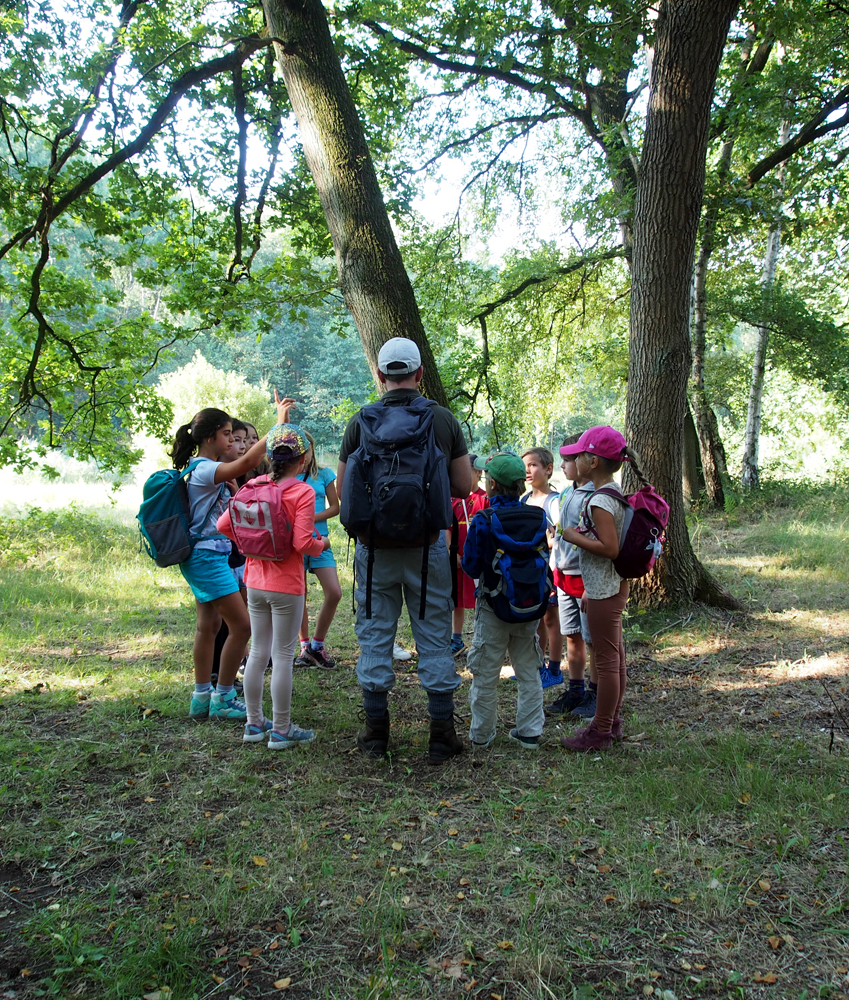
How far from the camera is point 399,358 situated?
363 cm

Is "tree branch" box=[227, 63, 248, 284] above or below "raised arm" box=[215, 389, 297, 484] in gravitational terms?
above

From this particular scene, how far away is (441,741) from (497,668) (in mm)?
492

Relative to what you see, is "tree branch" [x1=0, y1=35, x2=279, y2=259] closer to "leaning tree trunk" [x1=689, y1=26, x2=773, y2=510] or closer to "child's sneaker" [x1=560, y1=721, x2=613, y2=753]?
"child's sneaker" [x1=560, y1=721, x2=613, y2=753]

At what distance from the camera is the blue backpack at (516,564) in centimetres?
358

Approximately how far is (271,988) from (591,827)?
1.50 meters

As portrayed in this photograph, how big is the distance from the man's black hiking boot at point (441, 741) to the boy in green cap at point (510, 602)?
21 centimetres

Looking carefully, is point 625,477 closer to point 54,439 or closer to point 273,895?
point 273,895

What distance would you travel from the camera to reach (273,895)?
2504mm

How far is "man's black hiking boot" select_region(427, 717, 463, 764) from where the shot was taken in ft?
12.0

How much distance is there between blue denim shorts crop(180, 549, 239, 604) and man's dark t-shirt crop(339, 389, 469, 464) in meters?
1.12

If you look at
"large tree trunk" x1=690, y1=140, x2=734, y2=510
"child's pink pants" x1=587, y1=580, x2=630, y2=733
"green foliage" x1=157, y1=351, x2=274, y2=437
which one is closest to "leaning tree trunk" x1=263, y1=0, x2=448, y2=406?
"child's pink pants" x1=587, y1=580, x2=630, y2=733

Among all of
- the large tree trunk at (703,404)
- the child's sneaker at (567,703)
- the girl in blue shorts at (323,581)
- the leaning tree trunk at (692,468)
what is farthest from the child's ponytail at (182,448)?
the leaning tree trunk at (692,468)

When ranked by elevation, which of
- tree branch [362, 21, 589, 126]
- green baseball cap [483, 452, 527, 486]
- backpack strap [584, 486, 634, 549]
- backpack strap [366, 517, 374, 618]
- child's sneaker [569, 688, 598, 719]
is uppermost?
tree branch [362, 21, 589, 126]

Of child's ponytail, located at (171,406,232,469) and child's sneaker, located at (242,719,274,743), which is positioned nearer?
child's sneaker, located at (242,719,274,743)
